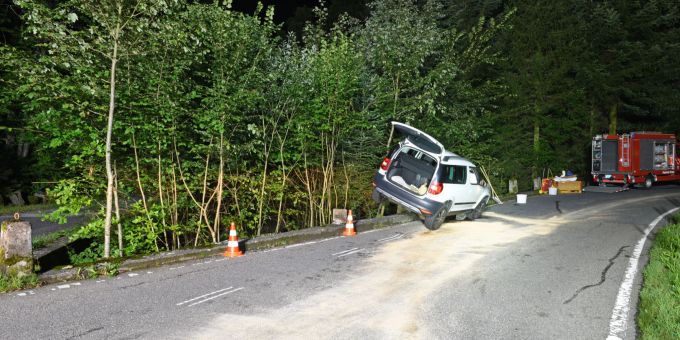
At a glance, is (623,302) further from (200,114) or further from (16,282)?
(16,282)

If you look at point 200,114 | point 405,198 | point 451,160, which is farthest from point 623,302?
point 200,114

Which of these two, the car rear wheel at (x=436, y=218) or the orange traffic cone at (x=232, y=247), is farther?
the car rear wheel at (x=436, y=218)

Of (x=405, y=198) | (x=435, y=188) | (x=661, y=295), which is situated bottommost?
(x=661, y=295)

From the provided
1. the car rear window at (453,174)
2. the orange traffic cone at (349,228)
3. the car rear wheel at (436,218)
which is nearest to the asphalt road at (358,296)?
the orange traffic cone at (349,228)

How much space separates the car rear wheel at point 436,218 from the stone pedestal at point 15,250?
8.14 metres

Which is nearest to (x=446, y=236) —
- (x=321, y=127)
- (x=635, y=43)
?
(x=321, y=127)

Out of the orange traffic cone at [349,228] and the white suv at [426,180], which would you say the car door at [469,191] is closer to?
the white suv at [426,180]

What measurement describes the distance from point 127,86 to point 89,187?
1925 millimetres

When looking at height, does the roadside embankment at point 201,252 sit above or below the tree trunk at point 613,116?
below

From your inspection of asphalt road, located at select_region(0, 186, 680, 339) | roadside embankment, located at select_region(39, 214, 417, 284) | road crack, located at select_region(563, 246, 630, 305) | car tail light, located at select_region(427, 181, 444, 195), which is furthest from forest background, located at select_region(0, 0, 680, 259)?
road crack, located at select_region(563, 246, 630, 305)

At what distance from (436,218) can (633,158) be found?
19.5 m

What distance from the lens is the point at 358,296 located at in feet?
21.8

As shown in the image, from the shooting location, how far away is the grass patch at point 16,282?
6480 mm

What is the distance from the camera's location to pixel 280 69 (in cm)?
1159
